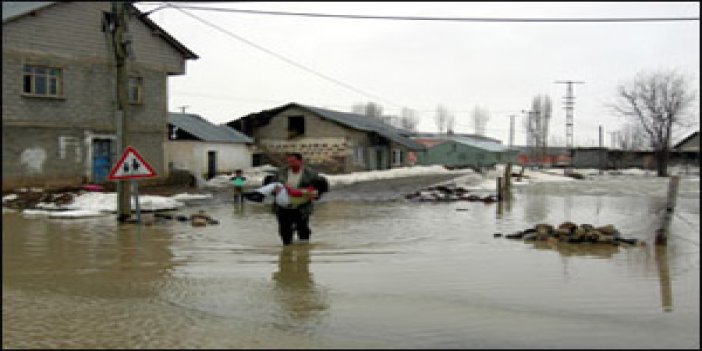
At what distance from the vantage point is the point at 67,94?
982 inches

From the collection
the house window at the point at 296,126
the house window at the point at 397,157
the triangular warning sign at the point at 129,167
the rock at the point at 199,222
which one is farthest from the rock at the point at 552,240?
the house window at the point at 397,157

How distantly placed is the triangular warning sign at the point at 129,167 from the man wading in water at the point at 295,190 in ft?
15.2

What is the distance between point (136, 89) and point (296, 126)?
66.0 feet

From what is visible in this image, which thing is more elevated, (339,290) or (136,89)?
(136,89)

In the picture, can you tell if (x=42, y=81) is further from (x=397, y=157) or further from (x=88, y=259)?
(x=397, y=157)

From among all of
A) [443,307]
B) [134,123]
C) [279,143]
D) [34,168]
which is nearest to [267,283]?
[443,307]

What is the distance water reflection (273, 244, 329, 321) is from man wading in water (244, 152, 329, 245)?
616mm

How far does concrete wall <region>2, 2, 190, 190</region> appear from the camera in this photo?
912 inches

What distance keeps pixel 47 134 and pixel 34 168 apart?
1.32m

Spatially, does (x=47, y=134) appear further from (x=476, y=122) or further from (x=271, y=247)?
(x=476, y=122)

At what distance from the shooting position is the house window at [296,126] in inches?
1840

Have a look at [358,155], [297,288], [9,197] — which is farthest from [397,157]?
[297,288]

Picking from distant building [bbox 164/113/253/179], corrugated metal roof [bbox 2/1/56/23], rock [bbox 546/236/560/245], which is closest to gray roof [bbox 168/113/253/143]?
distant building [bbox 164/113/253/179]

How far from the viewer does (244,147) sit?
4212 centimetres
